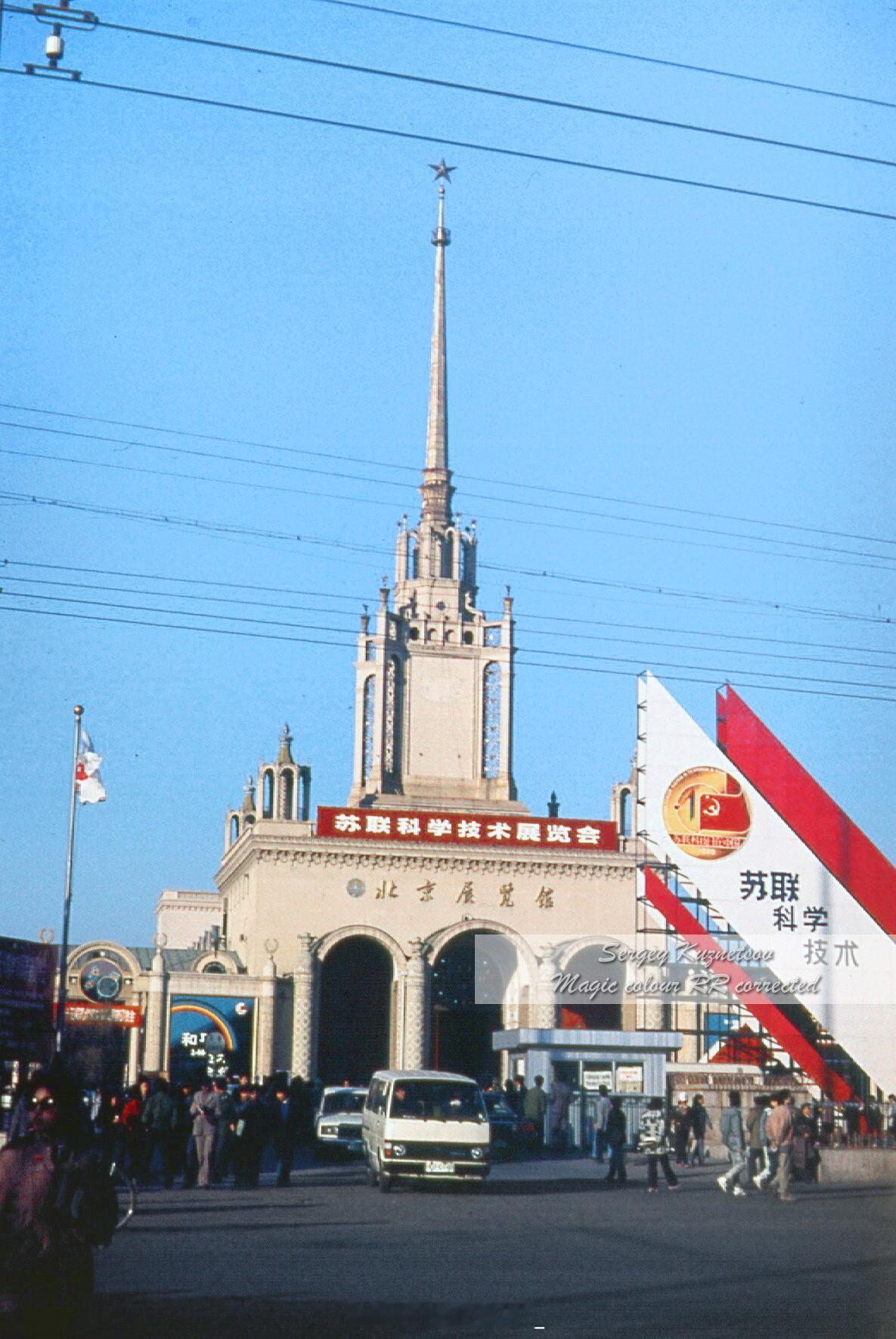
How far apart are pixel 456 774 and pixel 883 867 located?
26.0 meters

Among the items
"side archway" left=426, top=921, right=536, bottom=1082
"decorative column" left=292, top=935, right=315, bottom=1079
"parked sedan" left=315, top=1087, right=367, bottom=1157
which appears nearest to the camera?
"parked sedan" left=315, top=1087, right=367, bottom=1157

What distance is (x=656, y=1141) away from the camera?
84.4ft

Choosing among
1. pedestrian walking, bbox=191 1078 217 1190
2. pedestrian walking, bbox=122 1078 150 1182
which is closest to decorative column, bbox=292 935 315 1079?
pedestrian walking, bbox=122 1078 150 1182

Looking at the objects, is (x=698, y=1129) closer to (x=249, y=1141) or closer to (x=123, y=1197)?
(x=249, y=1141)

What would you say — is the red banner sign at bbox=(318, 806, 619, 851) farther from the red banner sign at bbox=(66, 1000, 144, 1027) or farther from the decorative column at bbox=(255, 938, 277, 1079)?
the red banner sign at bbox=(66, 1000, 144, 1027)

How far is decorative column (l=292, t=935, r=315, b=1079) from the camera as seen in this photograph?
174 feet

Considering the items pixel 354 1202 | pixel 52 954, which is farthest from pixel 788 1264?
pixel 52 954

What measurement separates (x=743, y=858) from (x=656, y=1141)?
52.4ft

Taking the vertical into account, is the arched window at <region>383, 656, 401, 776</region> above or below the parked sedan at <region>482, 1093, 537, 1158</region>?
above

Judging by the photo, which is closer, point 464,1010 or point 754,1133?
point 754,1133

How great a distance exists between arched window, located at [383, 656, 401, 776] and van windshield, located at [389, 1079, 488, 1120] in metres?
39.5

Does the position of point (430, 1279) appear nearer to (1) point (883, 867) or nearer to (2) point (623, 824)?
(1) point (883, 867)

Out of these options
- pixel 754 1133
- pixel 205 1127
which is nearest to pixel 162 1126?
pixel 205 1127

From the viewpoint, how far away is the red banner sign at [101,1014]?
49.1m
